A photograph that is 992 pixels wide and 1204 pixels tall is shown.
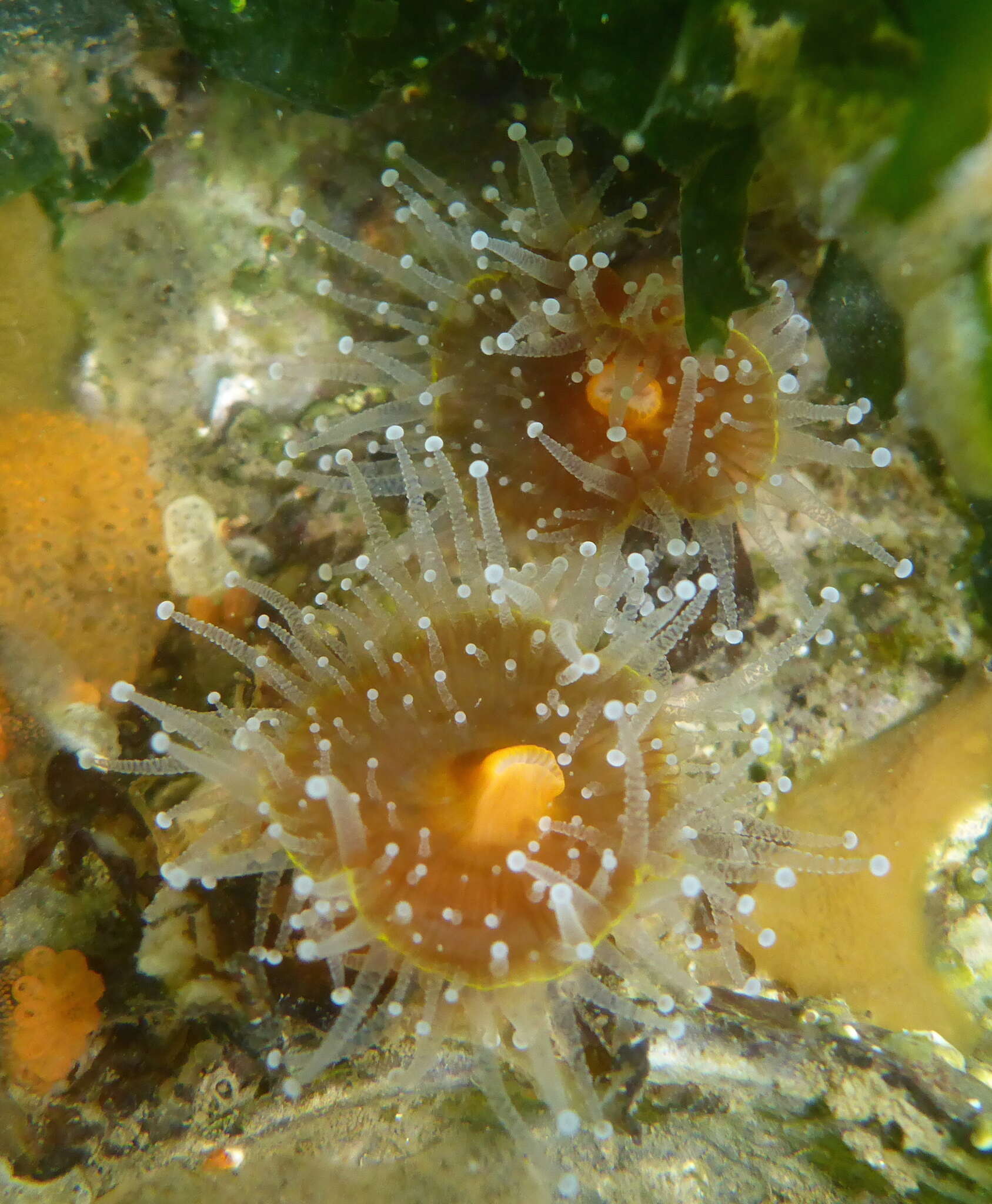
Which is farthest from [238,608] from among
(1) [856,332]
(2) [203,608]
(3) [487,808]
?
(1) [856,332]

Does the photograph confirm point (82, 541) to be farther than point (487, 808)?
Yes

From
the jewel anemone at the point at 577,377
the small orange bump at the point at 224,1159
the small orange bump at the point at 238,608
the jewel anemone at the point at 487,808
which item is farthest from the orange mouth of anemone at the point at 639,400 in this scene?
the small orange bump at the point at 224,1159

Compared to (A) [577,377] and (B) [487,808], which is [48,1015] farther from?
(A) [577,377]

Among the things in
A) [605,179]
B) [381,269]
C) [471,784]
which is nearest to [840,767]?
[471,784]

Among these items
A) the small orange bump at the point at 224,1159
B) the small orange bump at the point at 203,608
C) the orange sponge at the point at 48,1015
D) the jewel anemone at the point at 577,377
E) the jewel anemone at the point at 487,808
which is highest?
the jewel anemone at the point at 577,377

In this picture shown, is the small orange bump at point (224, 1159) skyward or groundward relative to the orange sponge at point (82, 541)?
groundward

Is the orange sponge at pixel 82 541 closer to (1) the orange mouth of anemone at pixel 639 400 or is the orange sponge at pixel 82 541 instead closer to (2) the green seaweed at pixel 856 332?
(1) the orange mouth of anemone at pixel 639 400

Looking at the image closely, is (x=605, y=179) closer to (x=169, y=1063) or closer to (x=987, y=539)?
(x=987, y=539)
